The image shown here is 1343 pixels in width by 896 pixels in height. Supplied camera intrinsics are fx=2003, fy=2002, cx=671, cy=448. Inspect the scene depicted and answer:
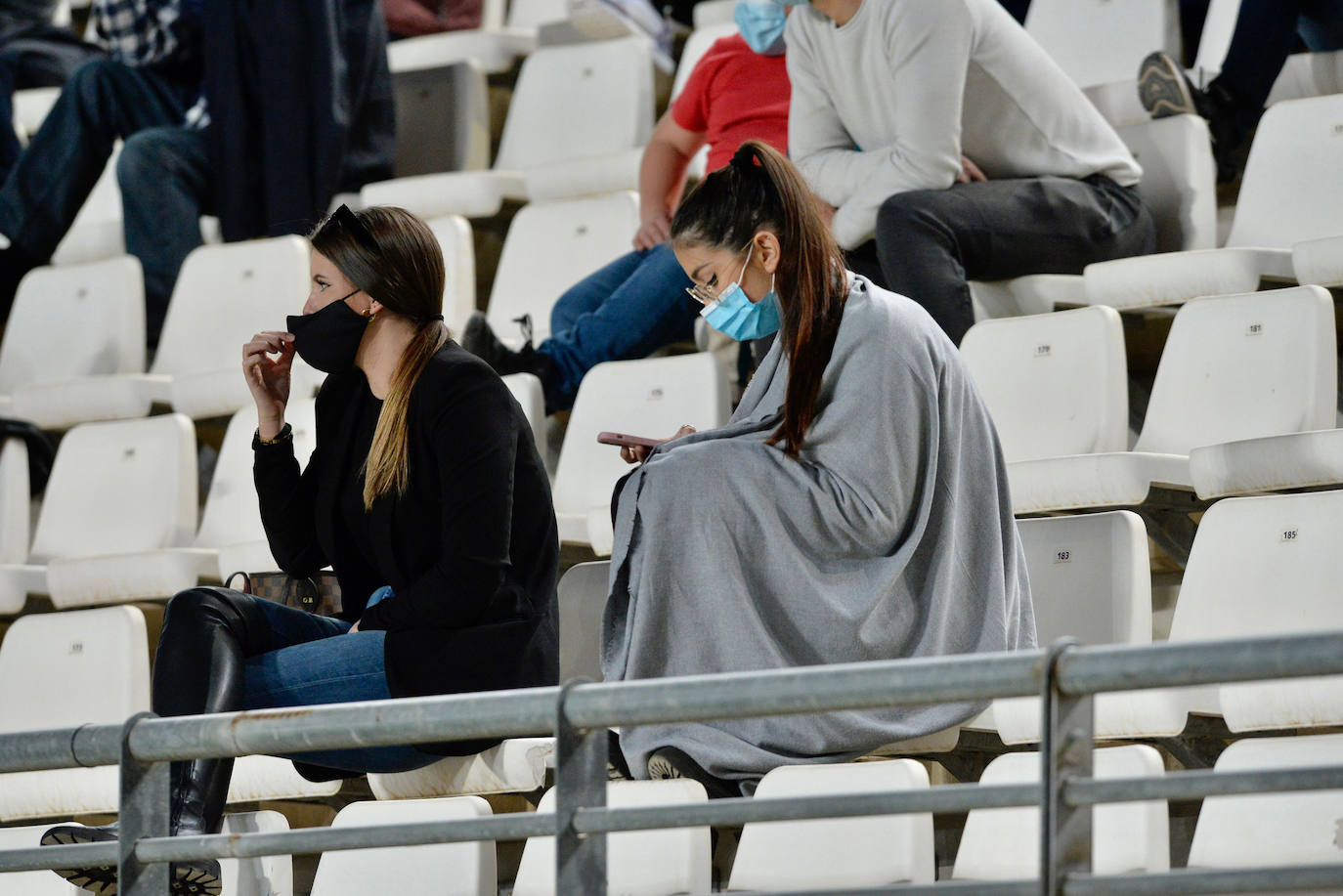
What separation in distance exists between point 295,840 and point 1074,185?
206cm

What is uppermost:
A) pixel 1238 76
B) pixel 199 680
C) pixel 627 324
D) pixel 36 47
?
pixel 1238 76

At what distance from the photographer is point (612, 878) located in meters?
2.23

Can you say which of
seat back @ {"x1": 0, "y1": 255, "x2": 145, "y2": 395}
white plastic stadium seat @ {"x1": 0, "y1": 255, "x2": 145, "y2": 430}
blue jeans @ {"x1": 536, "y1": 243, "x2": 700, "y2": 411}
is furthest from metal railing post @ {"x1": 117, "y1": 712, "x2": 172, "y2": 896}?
seat back @ {"x1": 0, "y1": 255, "x2": 145, "y2": 395}

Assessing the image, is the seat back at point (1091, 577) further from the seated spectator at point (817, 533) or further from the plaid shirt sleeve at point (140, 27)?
the plaid shirt sleeve at point (140, 27)

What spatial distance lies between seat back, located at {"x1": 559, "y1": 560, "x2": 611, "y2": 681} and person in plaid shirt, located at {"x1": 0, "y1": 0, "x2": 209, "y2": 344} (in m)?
1.91

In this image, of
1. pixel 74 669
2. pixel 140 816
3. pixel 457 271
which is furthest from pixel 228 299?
pixel 140 816

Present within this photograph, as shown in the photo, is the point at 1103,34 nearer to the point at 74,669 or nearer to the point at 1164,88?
the point at 1164,88

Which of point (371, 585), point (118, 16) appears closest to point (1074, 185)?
point (371, 585)

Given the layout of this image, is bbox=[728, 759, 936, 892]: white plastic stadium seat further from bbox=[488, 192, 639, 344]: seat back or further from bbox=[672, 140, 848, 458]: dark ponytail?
bbox=[488, 192, 639, 344]: seat back

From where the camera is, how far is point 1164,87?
3623mm

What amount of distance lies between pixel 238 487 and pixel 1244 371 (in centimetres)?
184

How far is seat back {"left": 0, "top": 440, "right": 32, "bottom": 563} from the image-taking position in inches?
154

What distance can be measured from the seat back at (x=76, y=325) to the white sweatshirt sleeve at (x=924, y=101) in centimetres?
180

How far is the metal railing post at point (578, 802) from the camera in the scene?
159cm
